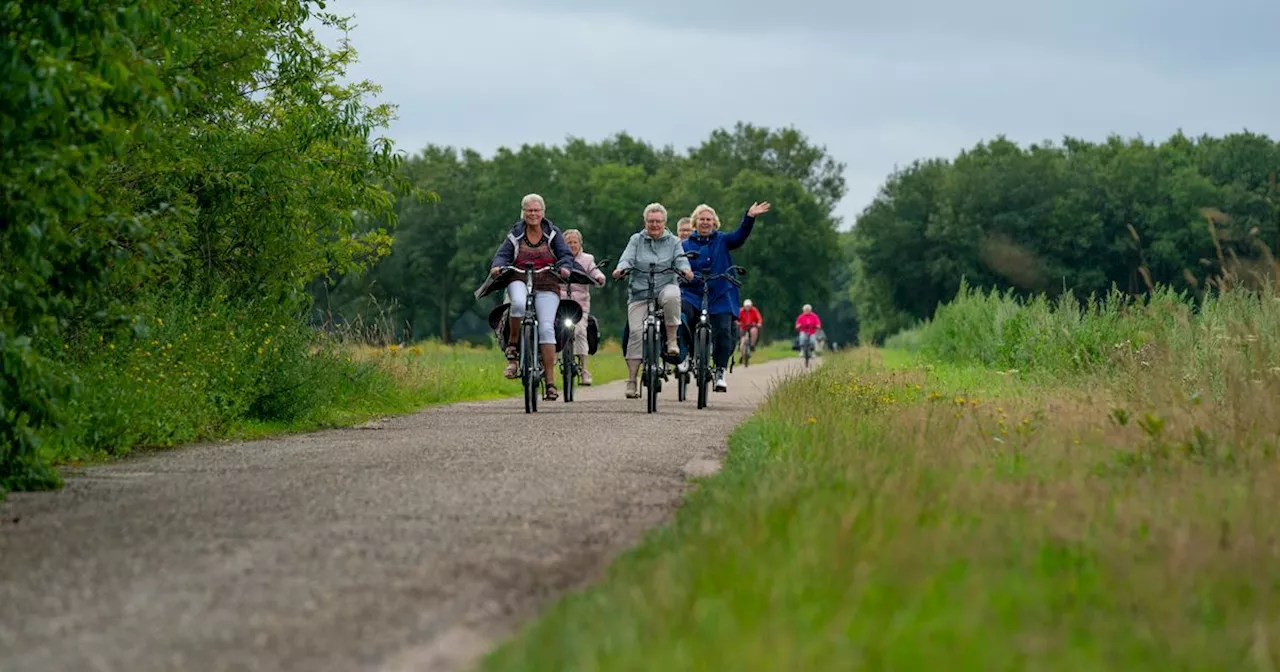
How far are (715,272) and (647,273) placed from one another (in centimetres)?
105

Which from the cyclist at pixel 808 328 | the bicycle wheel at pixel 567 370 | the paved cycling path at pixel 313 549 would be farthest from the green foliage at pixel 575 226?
the paved cycling path at pixel 313 549

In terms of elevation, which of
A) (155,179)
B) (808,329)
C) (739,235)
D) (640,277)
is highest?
(155,179)

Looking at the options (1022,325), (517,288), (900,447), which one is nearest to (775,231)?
(1022,325)

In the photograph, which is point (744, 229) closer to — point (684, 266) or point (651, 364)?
point (684, 266)

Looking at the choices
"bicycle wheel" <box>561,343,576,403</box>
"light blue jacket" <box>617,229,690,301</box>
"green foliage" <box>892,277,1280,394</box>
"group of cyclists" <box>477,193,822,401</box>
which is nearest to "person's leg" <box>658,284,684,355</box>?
"group of cyclists" <box>477,193,822,401</box>

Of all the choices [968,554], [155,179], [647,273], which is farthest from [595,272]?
[968,554]

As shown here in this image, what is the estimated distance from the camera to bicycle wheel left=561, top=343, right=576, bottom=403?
17672 millimetres

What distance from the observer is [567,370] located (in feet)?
58.3

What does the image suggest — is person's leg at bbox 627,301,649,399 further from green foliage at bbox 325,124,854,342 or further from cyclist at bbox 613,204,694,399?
green foliage at bbox 325,124,854,342

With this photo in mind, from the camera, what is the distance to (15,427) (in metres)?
8.27

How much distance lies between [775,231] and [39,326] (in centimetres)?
8412

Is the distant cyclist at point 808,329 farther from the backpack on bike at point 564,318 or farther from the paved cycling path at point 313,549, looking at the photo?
the paved cycling path at point 313,549

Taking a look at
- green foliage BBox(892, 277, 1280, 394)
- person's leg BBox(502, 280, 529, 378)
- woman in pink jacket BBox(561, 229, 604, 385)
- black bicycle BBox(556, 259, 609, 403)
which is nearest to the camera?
green foliage BBox(892, 277, 1280, 394)

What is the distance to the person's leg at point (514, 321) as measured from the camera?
1627cm
